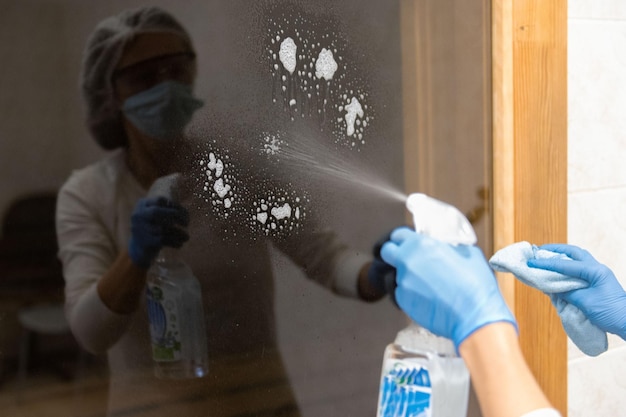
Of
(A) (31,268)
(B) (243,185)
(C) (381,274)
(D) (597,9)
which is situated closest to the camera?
(A) (31,268)

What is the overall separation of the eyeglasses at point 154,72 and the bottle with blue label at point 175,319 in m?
0.18

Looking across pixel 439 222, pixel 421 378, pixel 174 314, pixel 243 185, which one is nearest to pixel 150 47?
pixel 243 185

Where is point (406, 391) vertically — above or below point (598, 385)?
above

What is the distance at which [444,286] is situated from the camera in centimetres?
72

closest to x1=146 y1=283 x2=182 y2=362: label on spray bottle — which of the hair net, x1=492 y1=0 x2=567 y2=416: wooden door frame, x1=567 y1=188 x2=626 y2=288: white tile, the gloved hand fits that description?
the hair net

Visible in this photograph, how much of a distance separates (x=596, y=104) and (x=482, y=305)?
1.69 feet

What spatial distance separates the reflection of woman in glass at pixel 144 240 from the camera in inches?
23.6

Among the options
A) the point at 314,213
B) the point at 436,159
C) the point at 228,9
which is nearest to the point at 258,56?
the point at 228,9

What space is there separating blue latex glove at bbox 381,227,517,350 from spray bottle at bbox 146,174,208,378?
0.86ft

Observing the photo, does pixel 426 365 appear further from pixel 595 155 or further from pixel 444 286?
pixel 595 155

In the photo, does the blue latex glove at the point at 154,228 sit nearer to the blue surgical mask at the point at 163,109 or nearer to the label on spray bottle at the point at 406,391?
the blue surgical mask at the point at 163,109

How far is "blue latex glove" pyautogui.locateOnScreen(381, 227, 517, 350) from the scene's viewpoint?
697 millimetres

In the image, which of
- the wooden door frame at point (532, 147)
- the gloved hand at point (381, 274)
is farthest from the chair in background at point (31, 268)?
the wooden door frame at point (532, 147)

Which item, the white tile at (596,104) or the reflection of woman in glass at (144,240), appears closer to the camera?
the reflection of woman in glass at (144,240)
